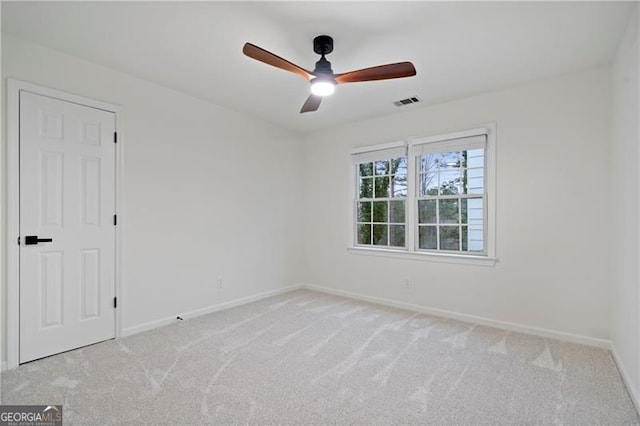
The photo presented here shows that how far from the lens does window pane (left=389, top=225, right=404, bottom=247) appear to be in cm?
429

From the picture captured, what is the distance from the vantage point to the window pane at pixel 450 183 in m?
3.82

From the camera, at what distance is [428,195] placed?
13.3ft

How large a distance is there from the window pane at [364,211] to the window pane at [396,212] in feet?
1.18

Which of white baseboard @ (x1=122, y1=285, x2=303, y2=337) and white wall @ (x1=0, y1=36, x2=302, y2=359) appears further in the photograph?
white baseboard @ (x1=122, y1=285, x2=303, y2=337)

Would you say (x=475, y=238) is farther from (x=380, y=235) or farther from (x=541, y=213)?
(x=380, y=235)

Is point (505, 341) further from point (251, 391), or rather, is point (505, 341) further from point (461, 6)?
point (461, 6)

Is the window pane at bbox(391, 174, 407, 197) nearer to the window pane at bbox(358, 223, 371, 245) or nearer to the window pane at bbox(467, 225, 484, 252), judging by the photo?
the window pane at bbox(358, 223, 371, 245)

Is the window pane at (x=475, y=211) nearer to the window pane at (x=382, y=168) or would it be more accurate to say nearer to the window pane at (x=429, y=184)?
the window pane at (x=429, y=184)

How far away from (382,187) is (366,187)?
27 centimetres

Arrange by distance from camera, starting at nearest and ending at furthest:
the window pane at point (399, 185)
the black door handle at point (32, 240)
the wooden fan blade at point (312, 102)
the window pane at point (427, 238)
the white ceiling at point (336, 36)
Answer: the white ceiling at point (336, 36), the black door handle at point (32, 240), the wooden fan blade at point (312, 102), the window pane at point (427, 238), the window pane at point (399, 185)
